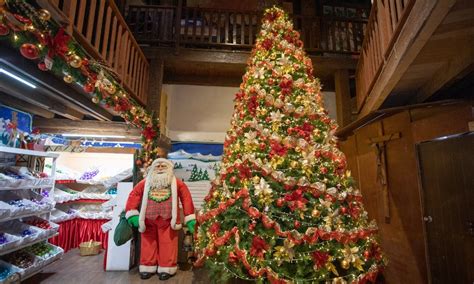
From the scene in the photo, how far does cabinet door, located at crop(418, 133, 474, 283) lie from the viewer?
2217mm

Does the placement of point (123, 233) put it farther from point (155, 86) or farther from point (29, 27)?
point (155, 86)

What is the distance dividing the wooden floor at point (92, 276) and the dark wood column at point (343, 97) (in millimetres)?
3296

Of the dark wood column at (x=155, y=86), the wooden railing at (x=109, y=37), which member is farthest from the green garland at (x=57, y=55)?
the dark wood column at (x=155, y=86)

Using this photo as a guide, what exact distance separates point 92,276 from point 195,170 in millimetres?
2202

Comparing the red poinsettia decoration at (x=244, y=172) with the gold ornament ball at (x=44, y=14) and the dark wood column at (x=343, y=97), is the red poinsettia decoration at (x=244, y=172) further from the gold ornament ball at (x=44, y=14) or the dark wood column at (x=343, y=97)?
the dark wood column at (x=343, y=97)

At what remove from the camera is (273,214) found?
1873 millimetres

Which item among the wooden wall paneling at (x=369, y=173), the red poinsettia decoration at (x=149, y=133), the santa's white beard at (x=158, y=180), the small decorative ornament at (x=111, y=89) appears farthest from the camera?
the red poinsettia decoration at (x=149, y=133)

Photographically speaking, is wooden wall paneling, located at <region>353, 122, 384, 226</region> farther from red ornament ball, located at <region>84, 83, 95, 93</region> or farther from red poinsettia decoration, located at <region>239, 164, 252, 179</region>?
red ornament ball, located at <region>84, 83, 95, 93</region>

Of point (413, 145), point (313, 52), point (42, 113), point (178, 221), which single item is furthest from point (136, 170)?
point (313, 52)

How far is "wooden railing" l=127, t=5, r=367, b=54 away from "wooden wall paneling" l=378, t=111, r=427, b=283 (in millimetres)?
2170

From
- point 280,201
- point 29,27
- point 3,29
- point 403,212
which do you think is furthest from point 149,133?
point 403,212

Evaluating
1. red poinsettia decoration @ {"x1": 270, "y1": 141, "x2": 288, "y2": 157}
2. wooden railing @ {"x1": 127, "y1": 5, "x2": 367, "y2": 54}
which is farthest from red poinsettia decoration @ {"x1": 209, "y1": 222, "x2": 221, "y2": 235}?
wooden railing @ {"x1": 127, "y1": 5, "x2": 367, "y2": 54}

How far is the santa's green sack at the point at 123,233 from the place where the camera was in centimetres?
253

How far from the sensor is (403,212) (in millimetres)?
2934
